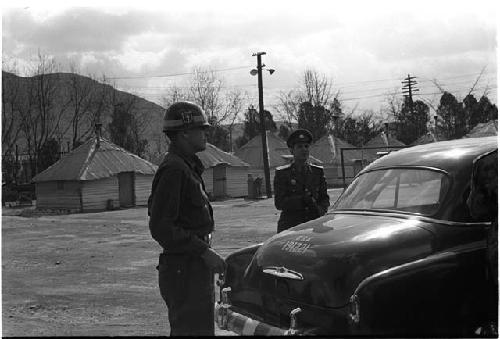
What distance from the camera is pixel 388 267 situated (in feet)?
13.6

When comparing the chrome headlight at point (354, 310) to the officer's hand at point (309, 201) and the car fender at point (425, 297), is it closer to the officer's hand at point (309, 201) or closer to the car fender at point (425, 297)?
the car fender at point (425, 297)

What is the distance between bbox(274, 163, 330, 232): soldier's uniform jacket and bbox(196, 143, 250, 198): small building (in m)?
32.3

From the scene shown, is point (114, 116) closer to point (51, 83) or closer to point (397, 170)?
A: point (51, 83)

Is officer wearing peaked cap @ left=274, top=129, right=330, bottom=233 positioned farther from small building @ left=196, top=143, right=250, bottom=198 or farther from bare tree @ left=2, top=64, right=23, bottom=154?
bare tree @ left=2, top=64, right=23, bottom=154

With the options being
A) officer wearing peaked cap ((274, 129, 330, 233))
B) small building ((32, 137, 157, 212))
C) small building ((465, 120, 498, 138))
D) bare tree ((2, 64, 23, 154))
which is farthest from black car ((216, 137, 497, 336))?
bare tree ((2, 64, 23, 154))

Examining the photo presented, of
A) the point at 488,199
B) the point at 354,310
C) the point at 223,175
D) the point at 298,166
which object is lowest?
the point at 354,310

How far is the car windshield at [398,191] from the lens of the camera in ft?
15.2

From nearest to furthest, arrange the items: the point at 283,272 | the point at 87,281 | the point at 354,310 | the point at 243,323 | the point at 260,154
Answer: the point at 354,310
the point at 283,272
the point at 243,323
the point at 87,281
the point at 260,154

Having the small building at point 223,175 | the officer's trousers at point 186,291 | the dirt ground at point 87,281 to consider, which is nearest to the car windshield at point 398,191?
the officer's trousers at point 186,291

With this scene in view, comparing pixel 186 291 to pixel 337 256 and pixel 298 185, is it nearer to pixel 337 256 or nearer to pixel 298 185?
pixel 337 256

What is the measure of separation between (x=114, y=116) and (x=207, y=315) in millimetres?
54245

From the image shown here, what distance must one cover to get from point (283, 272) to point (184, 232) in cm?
100

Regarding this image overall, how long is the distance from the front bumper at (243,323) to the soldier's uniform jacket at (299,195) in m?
1.28

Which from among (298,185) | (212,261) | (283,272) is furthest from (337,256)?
(298,185)
